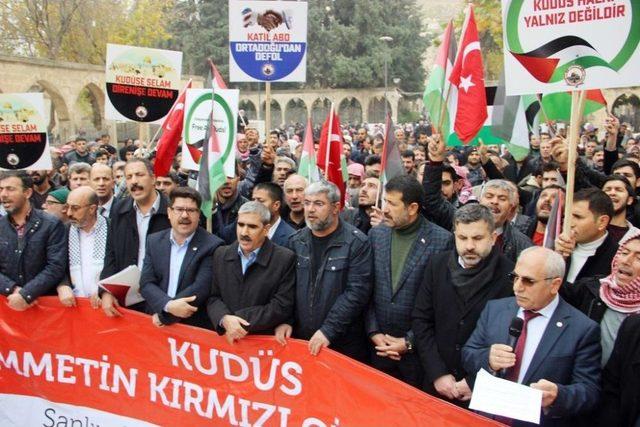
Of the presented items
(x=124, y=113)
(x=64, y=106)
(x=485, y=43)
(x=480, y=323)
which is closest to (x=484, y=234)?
(x=480, y=323)

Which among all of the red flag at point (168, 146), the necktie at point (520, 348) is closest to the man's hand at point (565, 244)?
the necktie at point (520, 348)

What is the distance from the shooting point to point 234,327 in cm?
436

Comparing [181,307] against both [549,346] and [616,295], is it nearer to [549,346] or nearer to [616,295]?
[549,346]

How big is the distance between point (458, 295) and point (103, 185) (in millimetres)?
3662

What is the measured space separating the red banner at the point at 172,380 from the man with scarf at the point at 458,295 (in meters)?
0.35

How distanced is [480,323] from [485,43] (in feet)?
134

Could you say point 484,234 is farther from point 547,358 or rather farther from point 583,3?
point 583,3

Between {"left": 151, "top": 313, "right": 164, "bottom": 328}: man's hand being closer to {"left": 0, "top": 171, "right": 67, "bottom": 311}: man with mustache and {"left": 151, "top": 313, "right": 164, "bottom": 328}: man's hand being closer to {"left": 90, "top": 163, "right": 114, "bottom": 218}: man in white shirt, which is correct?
{"left": 0, "top": 171, "right": 67, "bottom": 311}: man with mustache

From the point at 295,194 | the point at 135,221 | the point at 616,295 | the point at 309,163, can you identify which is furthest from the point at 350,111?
the point at 616,295

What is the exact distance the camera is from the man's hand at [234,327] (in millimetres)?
4352

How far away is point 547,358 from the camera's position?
349 centimetres

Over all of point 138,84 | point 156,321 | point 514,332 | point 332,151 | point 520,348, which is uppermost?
point 138,84

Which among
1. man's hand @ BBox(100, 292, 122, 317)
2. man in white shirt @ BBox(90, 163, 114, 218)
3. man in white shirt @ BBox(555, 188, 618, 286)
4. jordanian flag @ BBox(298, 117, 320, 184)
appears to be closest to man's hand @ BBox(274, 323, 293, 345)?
man's hand @ BBox(100, 292, 122, 317)

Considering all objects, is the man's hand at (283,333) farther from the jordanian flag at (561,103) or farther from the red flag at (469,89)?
the jordanian flag at (561,103)
